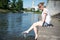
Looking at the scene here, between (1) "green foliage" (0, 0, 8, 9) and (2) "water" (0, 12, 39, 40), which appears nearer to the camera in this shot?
(2) "water" (0, 12, 39, 40)

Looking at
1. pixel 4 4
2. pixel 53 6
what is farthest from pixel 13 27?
pixel 4 4

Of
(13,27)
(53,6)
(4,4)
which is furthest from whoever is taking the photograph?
(4,4)

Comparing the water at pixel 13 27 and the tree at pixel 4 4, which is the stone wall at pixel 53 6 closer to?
the water at pixel 13 27

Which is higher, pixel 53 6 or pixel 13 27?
pixel 53 6

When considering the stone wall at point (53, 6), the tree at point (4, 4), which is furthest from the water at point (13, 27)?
the stone wall at point (53, 6)

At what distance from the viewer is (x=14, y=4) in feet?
53.1

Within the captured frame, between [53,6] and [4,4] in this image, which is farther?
[4,4]

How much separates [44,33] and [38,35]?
0.13m

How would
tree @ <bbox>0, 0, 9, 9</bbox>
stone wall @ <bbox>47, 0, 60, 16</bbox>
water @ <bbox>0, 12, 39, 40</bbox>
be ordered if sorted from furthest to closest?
tree @ <bbox>0, 0, 9, 9</bbox> < stone wall @ <bbox>47, 0, 60, 16</bbox> < water @ <bbox>0, 12, 39, 40</bbox>

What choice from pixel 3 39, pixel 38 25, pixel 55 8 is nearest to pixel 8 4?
pixel 55 8

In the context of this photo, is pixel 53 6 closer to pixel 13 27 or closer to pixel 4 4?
pixel 13 27

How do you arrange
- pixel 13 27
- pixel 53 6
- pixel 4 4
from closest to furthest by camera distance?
1. pixel 53 6
2. pixel 13 27
3. pixel 4 4

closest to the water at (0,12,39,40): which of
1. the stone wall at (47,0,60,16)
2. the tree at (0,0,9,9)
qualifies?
the tree at (0,0,9,9)

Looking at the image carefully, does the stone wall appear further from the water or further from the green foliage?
the green foliage
